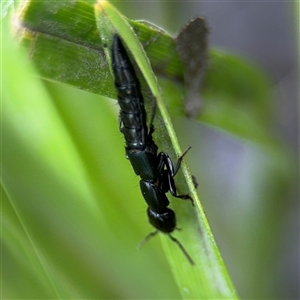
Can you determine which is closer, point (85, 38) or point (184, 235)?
point (85, 38)

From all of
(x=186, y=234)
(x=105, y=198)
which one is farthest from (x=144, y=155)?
(x=186, y=234)

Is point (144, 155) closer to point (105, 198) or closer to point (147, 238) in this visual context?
point (105, 198)

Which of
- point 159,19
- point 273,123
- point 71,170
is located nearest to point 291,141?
point 273,123

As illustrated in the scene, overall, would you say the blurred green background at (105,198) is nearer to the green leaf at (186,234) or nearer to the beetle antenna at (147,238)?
the beetle antenna at (147,238)

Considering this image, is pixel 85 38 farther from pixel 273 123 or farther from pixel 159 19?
pixel 273 123

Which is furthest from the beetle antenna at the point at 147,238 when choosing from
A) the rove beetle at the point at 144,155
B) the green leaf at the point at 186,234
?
the green leaf at the point at 186,234

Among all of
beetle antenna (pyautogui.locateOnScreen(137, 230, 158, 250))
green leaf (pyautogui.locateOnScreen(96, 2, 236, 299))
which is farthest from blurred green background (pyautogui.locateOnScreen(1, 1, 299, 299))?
green leaf (pyautogui.locateOnScreen(96, 2, 236, 299))

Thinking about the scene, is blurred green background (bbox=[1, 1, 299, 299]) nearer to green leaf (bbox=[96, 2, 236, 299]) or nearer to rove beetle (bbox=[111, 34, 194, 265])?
rove beetle (bbox=[111, 34, 194, 265])
